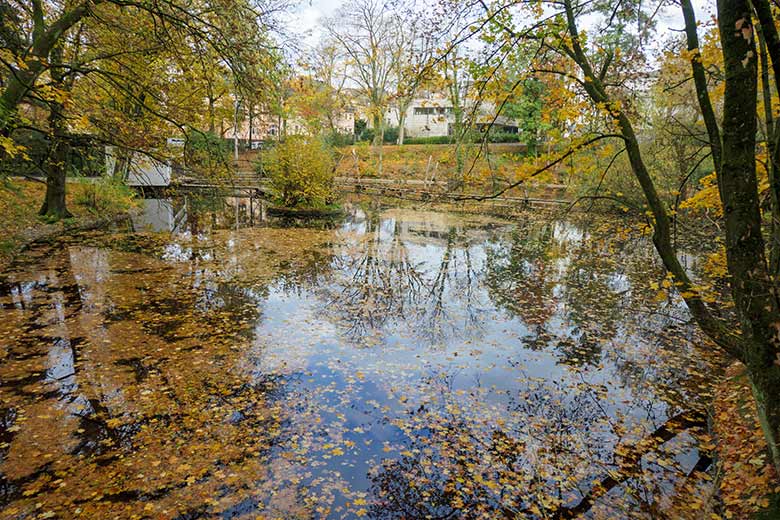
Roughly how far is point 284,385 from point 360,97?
48842 millimetres

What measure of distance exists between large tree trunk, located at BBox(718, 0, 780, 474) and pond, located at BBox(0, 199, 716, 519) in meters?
1.53

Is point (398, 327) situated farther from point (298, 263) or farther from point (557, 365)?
point (298, 263)

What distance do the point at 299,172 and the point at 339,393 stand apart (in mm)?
16059

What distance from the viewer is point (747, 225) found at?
325 cm

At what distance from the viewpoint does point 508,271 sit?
13016mm

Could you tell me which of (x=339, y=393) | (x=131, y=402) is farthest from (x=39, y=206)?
(x=339, y=393)

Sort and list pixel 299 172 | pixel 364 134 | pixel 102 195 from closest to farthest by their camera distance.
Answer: pixel 102 195 → pixel 299 172 → pixel 364 134

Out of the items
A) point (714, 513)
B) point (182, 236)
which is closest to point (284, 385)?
point (714, 513)

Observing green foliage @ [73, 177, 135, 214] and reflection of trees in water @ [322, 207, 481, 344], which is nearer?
reflection of trees in water @ [322, 207, 481, 344]

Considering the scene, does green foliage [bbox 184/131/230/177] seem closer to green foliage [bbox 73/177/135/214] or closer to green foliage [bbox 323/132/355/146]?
green foliage [bbox 73/177/135/214]

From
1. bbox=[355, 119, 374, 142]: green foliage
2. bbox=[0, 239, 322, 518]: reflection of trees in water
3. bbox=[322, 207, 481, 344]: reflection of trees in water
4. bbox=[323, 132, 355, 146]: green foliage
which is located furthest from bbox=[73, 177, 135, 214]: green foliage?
bbox=[355, 119, 374, 142]: green foliage

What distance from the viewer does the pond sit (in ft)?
13.9

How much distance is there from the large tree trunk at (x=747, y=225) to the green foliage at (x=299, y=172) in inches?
739

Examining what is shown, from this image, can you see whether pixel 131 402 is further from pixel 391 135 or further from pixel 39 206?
pixel 391 135
